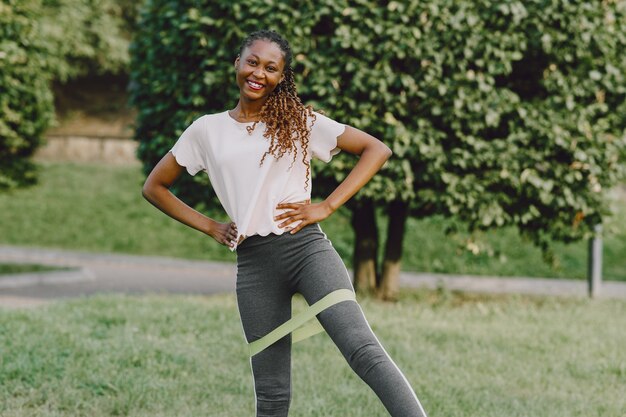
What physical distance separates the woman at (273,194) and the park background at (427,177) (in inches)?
60.7

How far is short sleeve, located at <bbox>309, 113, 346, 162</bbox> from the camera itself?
→ 3.31 meters

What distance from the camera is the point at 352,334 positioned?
9.99 feet

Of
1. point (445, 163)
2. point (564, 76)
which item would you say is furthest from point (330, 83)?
point (564, 76)

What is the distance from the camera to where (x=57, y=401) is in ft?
15.4

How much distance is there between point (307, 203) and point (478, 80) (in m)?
4.17

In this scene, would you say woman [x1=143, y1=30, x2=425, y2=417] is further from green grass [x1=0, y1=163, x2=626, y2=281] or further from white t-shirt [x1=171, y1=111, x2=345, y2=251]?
green grass [x1=0, y1=163, x2=626, y2=281]

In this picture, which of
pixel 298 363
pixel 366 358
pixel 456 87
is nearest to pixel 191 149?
pixel 366 358

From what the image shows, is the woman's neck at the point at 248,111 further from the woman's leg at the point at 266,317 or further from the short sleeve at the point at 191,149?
the woman's leg at the point at 266,317

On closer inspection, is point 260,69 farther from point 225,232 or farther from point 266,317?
point 266,317

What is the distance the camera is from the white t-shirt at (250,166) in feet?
10.5

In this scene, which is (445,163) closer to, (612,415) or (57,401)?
(612,415)

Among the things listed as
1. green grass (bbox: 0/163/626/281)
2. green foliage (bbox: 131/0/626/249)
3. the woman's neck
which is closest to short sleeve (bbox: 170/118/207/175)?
the woman's neck

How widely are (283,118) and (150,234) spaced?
11.9 metres

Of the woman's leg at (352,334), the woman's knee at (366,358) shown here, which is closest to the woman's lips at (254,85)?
the woman's leg at (352,334)
